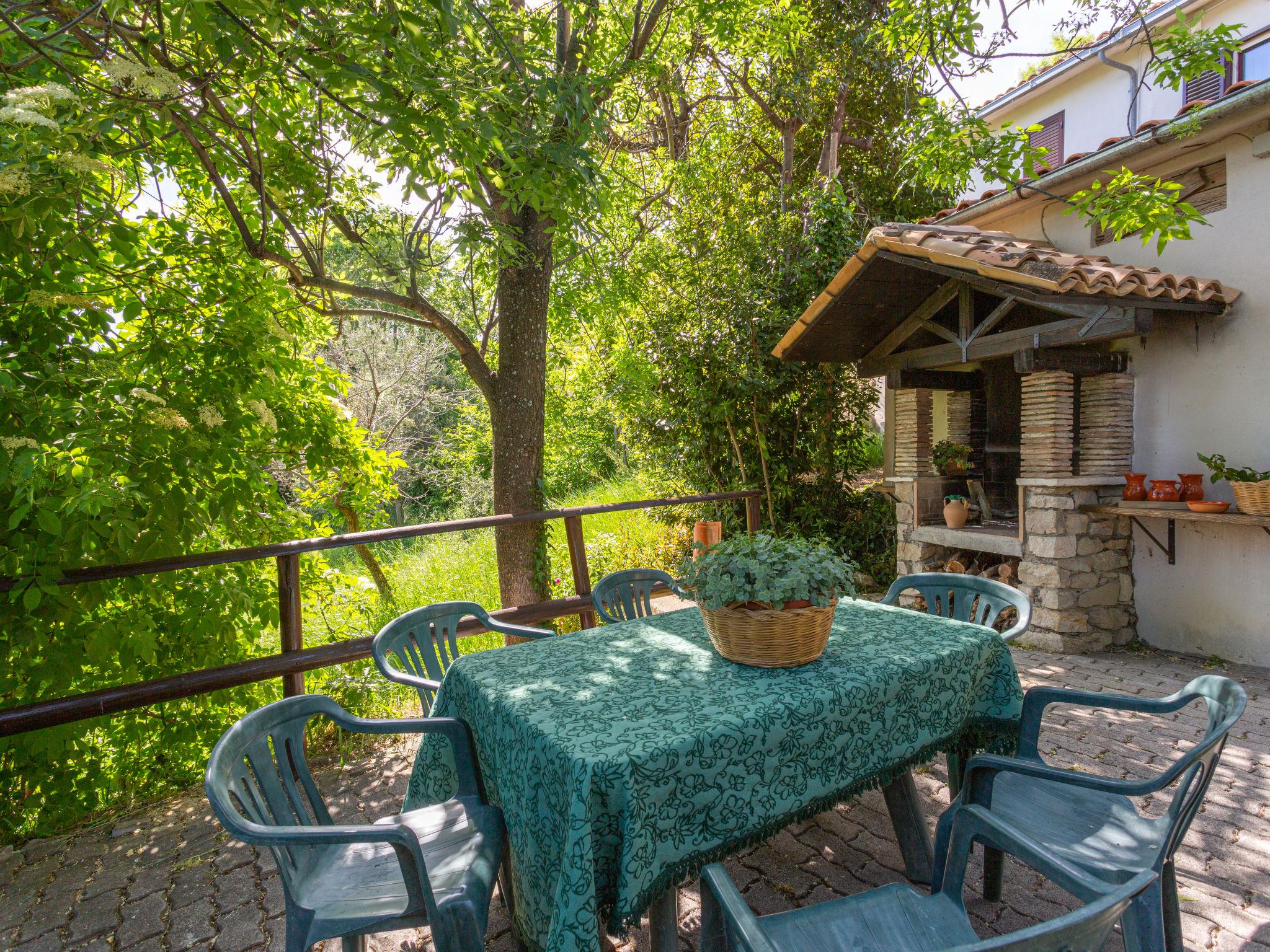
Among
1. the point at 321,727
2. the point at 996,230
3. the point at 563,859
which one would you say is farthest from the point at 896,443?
the point at 563,859

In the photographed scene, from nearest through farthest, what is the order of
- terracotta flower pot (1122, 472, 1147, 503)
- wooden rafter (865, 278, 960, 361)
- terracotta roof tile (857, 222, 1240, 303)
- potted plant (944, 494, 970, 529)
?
terracotta roof tile (857, 222, 1240, 303), terracotta flower pot (1122, 472, 1147, 503), wooden rafter (865, 278, 960, 361), potted plant (944, 494, 970, 529)

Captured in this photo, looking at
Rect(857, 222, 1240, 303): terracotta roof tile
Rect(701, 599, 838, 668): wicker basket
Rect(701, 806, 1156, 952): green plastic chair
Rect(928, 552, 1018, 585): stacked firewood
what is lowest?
Rect(928, 552, 1018, 585): stacked firewood

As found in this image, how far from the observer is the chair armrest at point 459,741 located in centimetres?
180

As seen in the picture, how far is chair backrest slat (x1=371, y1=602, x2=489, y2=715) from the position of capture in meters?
2.33

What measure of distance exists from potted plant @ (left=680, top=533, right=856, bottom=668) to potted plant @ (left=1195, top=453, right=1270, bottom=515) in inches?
132

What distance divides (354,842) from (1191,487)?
4843 mm

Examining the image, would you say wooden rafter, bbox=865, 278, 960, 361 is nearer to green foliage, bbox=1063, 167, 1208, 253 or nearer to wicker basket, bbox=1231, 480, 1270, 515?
green foliage, bbox=1063, 167, 1208, 253

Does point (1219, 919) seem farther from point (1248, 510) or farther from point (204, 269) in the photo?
point (204, 269)

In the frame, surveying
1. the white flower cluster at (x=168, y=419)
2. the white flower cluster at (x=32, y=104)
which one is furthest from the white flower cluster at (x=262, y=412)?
the white flower cluster at (x=32, y=104)

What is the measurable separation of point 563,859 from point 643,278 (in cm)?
601

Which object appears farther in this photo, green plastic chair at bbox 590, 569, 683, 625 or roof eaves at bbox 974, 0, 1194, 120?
roof eaves at bbox 974, 0, 1194, 120

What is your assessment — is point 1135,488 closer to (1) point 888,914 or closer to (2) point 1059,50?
(2) point 1059,50

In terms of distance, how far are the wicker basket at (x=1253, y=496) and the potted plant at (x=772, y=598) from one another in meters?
3.35

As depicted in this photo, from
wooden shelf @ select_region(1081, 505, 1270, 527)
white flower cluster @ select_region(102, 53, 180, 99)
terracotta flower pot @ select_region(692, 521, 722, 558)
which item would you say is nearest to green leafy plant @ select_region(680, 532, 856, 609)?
white flower cluster @ select_region(102, 53, 180, 99)
